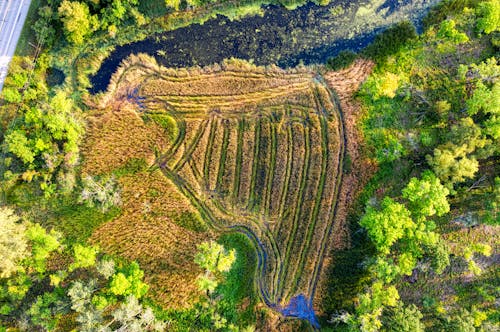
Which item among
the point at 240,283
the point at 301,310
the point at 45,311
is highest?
the point at 240,283

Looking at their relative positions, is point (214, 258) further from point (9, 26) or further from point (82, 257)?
point (9, 26)

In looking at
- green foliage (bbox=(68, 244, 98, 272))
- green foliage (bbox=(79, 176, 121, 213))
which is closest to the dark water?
green foliage (bbox=(79, 176, 121, 213))

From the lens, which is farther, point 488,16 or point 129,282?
point 488,16

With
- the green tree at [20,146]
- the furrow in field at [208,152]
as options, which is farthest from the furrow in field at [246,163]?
the green tree at [20,146]

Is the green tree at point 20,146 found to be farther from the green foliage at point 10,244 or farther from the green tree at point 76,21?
the green tree at point 76,21

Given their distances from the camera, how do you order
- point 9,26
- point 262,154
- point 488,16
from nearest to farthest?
point 9,26, point 488,16, point 262,154

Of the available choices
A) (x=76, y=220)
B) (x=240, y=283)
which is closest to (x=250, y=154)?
(x=240, y=283)

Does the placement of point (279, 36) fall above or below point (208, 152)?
above

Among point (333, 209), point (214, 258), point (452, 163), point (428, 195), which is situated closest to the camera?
point (452, 163)
